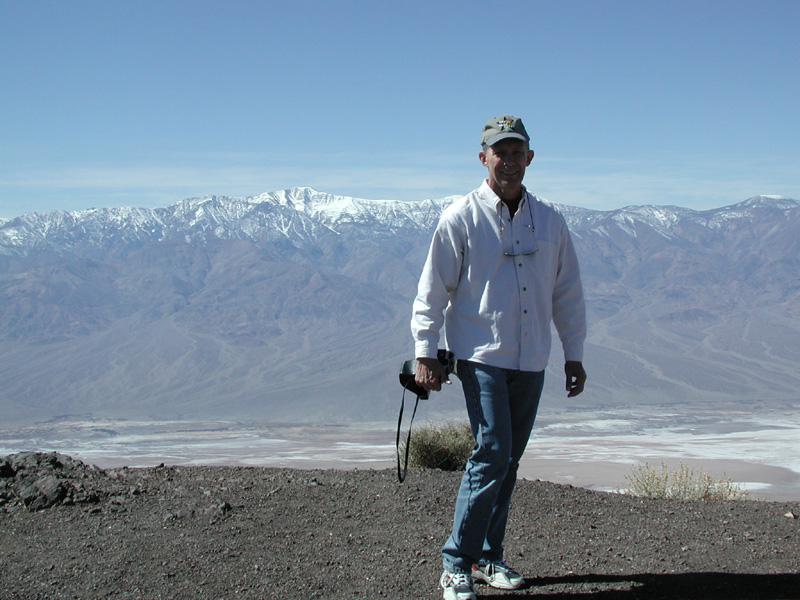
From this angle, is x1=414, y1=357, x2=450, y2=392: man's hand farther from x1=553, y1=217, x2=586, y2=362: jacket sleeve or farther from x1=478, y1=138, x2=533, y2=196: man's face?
x1=478, y1=138, x2=533, y2=196: man's face

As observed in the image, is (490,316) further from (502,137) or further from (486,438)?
(502,137)

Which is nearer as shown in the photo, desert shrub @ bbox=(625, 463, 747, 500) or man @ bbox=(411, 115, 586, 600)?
man @ bbox=(411, 115, 586, 600)

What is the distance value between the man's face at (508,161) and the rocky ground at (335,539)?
162 centimetres

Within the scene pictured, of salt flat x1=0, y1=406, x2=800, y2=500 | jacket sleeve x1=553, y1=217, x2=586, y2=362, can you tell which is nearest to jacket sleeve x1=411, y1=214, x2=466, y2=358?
jacket sleeve x1=553, y1=217, x2=586, y2=362

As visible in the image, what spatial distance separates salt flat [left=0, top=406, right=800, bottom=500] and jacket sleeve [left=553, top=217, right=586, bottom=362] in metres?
42.0

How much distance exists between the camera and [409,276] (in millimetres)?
193375

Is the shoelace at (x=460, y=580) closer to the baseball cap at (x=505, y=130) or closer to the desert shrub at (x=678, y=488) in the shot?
the baseball cap at (x=505, y=130)

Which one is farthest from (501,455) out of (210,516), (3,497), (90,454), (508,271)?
(90,454)

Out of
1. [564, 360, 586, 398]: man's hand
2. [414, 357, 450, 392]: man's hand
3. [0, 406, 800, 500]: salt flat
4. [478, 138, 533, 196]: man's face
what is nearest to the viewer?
[414, 357, 450, 392]: man's hand

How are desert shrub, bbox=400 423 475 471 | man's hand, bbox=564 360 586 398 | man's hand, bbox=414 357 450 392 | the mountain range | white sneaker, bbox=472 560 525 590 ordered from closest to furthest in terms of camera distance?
man's hand, bbox=414 357 450 392, white sneaker, bbox=472 560 525 590, man's hand, bbox=564 360 586 398, desert shrub, bbox=400 423 475 471, the mountain range

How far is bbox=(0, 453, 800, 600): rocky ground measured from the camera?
3318 mm

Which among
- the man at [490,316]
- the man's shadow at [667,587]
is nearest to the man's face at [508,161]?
the man at [490,316]

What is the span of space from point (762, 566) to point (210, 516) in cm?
265

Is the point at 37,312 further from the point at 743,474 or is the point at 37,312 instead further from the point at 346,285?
the point at 743,474
